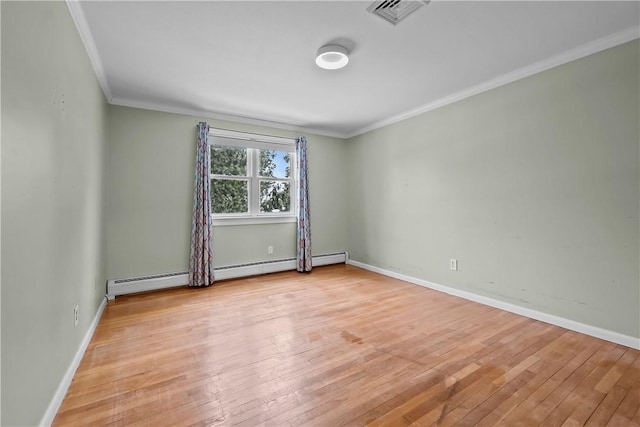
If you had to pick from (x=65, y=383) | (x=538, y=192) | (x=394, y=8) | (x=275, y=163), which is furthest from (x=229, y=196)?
(x=538, y=192)

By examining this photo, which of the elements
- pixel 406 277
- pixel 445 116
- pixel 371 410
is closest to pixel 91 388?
pixel 371 410

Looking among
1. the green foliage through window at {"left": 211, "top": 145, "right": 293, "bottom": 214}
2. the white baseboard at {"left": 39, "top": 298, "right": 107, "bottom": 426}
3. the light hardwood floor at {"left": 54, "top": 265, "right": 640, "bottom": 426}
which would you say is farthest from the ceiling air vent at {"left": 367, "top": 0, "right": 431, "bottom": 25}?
the white baseboard at {"left": 39, "top": 298, "right": 107, "bottom": 426}

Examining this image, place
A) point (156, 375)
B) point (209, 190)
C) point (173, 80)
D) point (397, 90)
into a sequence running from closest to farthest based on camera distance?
1. point (156, 375)
2. point (173, 80)
3. point (397, 90)
4. point (209, 190)

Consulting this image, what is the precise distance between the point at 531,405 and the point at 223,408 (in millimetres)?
1653

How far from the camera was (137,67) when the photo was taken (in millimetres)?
2607

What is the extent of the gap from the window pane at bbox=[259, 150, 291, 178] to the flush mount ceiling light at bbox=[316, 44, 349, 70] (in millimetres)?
2146

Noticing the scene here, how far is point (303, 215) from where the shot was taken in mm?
4496

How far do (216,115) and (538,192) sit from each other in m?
3.87

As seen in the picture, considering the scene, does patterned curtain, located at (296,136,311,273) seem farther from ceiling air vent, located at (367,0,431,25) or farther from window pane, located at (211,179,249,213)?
ceiling air vent, located at (367,0,431,25)

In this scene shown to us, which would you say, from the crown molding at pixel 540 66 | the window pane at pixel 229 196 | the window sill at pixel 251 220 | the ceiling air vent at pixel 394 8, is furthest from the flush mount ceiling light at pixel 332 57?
the window sill at pixel 251 220

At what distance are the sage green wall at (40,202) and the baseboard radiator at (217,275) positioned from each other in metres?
1.27

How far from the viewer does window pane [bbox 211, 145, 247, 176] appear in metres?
4.04

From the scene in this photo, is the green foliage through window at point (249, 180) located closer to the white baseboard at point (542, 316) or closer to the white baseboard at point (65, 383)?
the white baseboard at point (65, 383)

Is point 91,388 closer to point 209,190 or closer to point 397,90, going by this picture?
point 209,190
